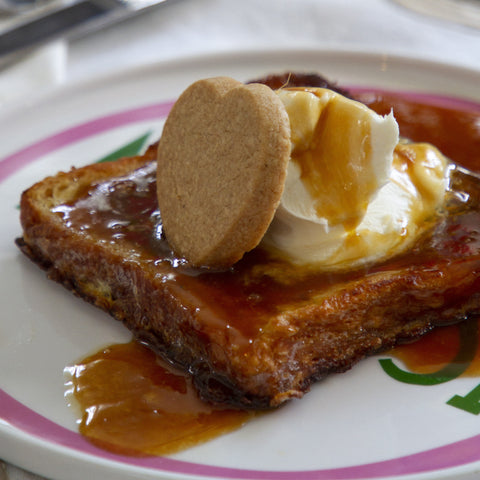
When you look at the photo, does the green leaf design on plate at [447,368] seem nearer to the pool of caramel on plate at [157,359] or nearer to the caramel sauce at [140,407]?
the pool of caramel on plate at [157,359]

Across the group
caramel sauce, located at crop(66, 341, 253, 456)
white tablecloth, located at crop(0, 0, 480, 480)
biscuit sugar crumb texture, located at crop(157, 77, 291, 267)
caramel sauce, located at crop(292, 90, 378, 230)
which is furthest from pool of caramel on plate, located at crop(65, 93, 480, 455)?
white tablecloth, located at crop(0, 0, 480, 480)

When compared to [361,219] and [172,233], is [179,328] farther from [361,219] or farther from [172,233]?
[361,219]

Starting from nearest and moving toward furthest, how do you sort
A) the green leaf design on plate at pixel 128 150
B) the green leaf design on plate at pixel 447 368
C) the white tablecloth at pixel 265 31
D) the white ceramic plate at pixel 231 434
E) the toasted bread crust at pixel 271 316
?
the white ceramic plate at pixel 231 434 → the toasted bread crust at pixel 271 316 → the green leaf design on plate at pixel 447 368 → the green leaf design on plate at pixel 128 150 → the white tablecloth at pixel 265 31

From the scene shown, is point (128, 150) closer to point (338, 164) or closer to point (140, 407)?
point (338, 164)

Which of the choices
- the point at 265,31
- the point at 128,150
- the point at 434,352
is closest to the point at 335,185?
the point at 434,352

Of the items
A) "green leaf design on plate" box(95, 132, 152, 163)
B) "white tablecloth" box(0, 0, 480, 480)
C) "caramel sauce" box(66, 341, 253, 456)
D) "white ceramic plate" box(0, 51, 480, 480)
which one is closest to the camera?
"white ceramic plate" box(0, 51, 480, 480)

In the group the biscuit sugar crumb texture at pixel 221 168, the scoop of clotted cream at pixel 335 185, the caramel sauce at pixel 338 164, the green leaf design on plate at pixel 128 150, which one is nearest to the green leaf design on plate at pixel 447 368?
the scoop of clotted cream at pixel 335 185

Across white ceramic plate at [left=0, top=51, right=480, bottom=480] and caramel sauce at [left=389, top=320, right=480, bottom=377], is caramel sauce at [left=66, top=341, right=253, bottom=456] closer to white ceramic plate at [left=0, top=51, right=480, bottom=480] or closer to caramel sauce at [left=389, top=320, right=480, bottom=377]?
white ceramic plate at [left=0, top=51, right=480, bottom=480]
